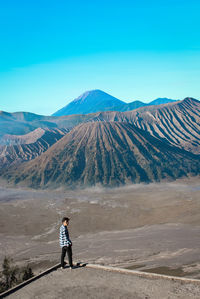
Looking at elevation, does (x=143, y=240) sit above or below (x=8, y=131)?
below

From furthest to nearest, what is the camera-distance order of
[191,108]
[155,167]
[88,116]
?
[88,116] < [191,108] < [155,167]

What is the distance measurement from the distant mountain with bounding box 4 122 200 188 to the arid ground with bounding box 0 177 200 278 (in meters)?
8.29

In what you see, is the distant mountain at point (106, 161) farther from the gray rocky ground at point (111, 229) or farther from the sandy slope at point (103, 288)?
the sandy slope at point (103, 288)

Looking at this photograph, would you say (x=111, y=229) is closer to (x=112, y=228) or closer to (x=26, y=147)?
(x=112, y=228)

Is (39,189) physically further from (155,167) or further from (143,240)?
(143,240)

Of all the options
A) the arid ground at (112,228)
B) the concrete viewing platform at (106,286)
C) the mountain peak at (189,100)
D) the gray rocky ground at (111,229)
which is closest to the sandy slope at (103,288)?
the concrete viewing platform at (106,286)

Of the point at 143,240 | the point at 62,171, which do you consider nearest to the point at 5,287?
the point at 143,240

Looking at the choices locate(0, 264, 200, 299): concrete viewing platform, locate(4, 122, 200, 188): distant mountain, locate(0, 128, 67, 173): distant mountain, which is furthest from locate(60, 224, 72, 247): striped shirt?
locate(0, 128, 67, 173): distant mountain

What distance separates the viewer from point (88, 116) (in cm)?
12744

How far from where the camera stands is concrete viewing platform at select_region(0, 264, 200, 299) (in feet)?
25.3

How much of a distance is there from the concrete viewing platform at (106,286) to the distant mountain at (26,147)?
73164mm

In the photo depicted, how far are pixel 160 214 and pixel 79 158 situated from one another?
123 ft

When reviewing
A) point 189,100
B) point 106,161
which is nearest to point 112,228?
point 106,161

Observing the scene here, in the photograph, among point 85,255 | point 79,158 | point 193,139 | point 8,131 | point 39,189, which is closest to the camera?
point 85,255
